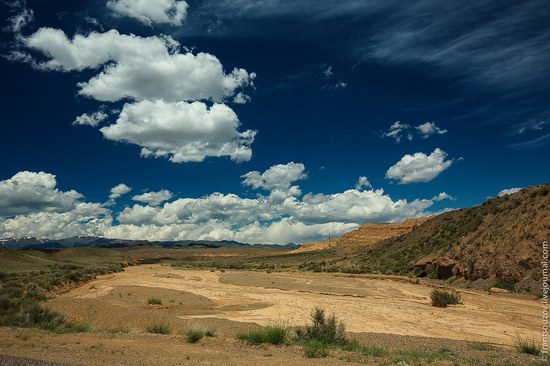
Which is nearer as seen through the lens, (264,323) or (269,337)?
(269,337)

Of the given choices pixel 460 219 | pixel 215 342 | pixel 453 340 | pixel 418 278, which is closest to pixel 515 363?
pixel 453 340

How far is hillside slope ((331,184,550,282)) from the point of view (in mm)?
36625

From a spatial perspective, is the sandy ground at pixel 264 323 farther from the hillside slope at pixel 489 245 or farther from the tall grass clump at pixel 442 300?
the hillside slope at pixel 489 245

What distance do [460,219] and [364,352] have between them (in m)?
55.7

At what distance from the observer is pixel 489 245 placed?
138 feet

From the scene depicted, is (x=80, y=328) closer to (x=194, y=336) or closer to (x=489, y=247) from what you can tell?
(x=194, y=336)

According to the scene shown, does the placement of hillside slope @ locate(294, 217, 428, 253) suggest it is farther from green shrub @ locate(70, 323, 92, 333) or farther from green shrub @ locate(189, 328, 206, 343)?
green shrub @ locate(189, 328, 206, 343)

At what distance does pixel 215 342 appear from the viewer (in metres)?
14.9

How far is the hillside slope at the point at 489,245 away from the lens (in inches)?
1442

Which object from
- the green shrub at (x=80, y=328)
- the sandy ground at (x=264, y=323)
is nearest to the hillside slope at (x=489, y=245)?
the sandy ground at (x=264, y=323)

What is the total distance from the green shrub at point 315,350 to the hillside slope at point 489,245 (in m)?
26.9

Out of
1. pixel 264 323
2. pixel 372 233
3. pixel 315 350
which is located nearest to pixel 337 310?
pixel 264 323

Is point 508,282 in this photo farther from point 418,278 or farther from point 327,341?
point 327,341

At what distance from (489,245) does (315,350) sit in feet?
114
